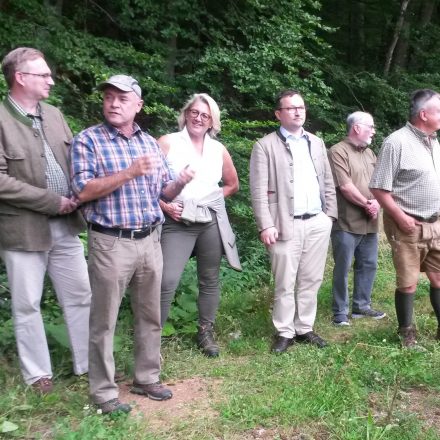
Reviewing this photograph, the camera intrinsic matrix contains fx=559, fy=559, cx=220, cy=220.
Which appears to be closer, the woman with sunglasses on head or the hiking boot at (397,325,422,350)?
the woman with sunglasses on head

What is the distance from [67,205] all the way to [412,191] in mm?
2595

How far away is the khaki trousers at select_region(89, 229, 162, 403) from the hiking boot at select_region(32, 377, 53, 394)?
1.09 ft

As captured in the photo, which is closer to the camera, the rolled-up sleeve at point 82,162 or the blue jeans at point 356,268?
the rolled-up sleeve at point 82,162

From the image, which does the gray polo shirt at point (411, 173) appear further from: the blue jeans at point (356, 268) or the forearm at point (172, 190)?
the forearm at point (172, 190)

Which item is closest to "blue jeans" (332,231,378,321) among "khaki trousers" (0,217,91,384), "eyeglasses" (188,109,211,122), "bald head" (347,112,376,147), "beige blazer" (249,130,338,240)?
"bald head" (347,112,376,147)

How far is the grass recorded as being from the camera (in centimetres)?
313

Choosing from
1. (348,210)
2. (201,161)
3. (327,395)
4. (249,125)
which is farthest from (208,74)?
(327,395)

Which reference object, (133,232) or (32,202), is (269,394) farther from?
(32,202)

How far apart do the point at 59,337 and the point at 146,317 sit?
871mm

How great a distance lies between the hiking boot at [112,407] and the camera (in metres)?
3.22

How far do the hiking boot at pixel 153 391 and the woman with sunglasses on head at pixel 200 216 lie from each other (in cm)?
66

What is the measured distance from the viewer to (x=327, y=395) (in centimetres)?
347

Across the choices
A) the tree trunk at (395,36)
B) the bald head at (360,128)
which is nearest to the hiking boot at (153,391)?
the bald head at (360,128)

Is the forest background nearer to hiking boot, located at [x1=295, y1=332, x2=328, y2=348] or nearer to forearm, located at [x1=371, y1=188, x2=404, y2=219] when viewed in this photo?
hiking boot, located at [x1=295, y1=332, x2=328, y2=348]
